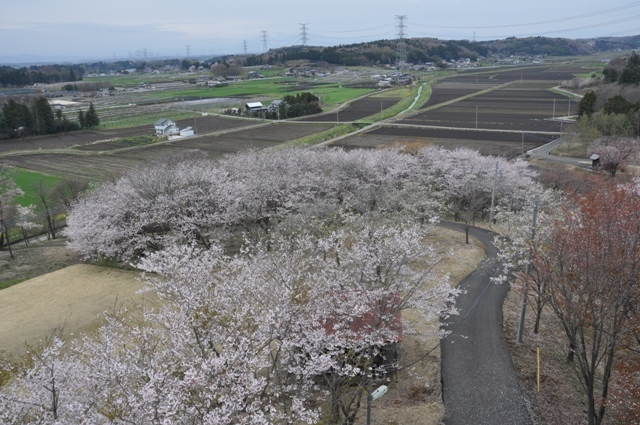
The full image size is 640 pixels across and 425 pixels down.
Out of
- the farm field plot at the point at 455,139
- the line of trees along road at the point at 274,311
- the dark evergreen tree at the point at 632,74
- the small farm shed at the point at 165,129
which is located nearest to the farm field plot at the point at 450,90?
the farm field plot at the point at 455,139

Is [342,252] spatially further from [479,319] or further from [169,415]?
[169,415]

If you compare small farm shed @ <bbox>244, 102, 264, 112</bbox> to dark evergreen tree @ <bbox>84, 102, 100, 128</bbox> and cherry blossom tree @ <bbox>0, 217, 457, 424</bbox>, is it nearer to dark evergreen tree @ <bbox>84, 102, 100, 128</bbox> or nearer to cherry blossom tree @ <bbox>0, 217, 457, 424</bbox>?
dark evergreen tree @ <bbox>84, 102, 100, 128</bbox>

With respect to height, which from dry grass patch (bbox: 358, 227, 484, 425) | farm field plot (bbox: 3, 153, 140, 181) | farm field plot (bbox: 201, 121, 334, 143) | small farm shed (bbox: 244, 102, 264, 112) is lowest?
dry grass patch (bbox: 358, 227, 484, 425)

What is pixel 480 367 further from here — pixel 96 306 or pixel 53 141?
pixel 53 141

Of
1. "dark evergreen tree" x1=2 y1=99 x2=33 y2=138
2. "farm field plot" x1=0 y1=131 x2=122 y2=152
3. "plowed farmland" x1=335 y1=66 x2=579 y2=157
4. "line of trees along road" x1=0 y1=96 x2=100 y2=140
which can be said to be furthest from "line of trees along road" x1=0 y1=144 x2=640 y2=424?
"line of trees along road" x1=0 y1=96 x2=100 y2=140

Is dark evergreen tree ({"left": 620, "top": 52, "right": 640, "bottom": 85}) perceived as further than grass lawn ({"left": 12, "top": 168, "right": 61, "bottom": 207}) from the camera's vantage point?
Yes

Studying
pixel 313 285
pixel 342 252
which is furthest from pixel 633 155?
pixel 313 285

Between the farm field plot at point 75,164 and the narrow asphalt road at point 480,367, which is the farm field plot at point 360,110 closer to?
the farm field plot at point 75,164
